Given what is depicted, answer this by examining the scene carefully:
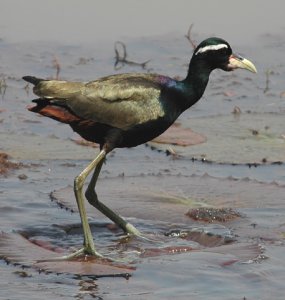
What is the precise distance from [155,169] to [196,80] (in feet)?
5.63

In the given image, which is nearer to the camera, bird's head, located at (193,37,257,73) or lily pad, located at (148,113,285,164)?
bird's head, located at (193,37,257,73)

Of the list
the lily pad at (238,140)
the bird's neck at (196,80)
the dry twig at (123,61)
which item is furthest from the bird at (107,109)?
the dry twig at (123,61)

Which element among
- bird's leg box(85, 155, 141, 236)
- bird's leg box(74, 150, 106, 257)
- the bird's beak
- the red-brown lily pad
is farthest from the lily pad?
the red-brown lily pad

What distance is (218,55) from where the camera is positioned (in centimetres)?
832

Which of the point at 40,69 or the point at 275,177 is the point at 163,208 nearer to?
the point at 275,177

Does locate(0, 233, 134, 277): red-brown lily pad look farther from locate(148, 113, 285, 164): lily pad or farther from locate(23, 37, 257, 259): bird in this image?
locate(148, 113, 285, 164): lily pad

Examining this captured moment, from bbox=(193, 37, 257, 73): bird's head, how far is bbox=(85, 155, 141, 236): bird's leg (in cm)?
101

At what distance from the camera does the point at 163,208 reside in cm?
856

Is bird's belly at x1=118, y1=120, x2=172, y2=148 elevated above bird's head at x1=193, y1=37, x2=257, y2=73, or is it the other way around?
bird's head at x1=193, y1=37, x2=257, y2=73

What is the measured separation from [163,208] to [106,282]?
1538 millimetres

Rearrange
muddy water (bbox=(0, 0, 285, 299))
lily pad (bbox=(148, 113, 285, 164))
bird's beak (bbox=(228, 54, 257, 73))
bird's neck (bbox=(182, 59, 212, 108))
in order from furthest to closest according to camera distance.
Answer: lily pad (bbox=(148, 113, 285, 164)), bird's beak (bbox=(228, 54, 257, 73)), bird's neck (bbox=(182, 59, 212, 108)), muddy water (bbox=(0, 0, 285, 299))

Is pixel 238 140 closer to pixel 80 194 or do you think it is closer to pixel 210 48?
pixel 210 48

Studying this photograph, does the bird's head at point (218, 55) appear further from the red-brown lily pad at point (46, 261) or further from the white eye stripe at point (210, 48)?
the red-brown lily pad at point (46, 261)

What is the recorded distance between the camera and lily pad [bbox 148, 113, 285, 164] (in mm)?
9898
